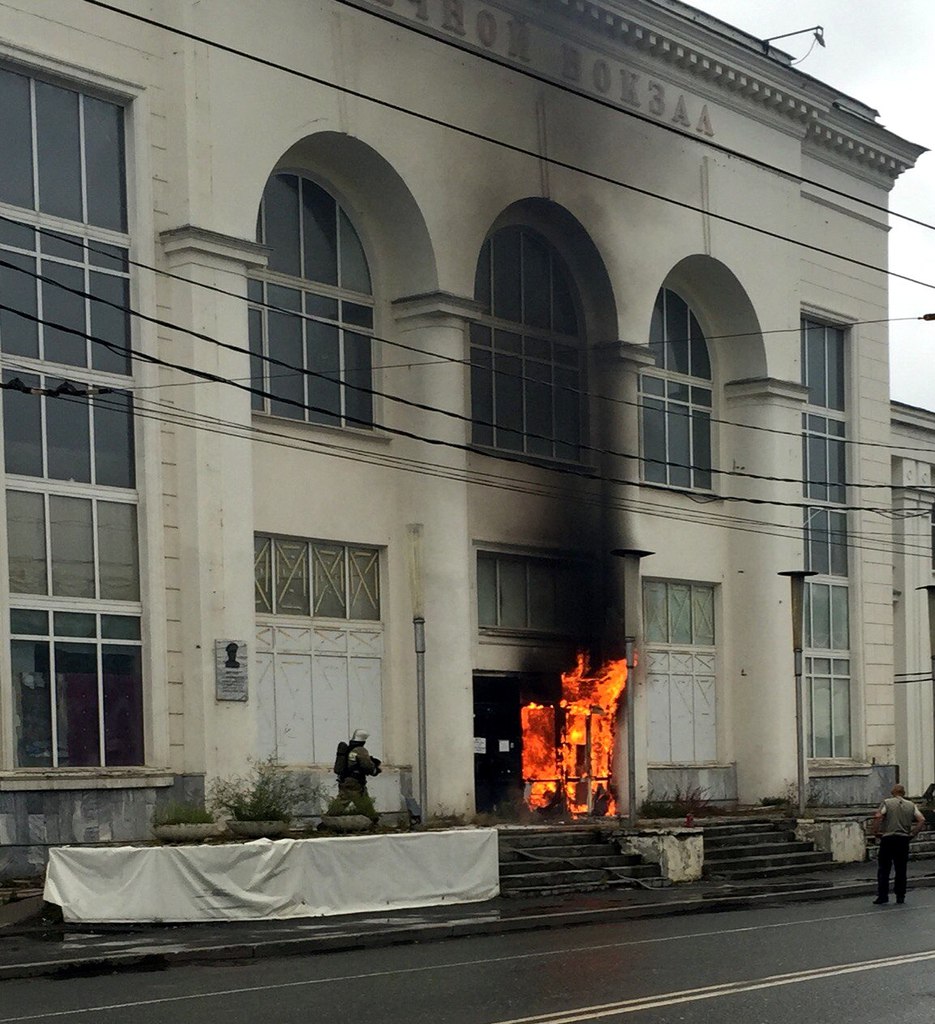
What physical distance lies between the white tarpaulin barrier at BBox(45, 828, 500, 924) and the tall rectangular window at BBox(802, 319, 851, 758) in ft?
68.6

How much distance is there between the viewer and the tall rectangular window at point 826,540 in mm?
43438

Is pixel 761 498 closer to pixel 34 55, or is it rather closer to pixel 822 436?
Result: pixel 822 436

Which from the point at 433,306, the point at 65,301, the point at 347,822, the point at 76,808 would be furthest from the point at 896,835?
the point at 65,301

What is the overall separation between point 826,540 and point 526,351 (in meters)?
11.1

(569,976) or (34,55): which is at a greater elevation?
(34,55)

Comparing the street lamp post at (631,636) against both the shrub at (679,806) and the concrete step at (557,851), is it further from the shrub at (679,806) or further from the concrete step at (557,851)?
the shrub at (679,806)

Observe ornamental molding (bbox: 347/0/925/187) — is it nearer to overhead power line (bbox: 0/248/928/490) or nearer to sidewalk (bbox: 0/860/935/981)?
overhead power line (bbox: 0/248/928/490)

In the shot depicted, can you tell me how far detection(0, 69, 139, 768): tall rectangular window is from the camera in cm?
2667

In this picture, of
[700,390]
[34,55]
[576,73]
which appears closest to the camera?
[34,55]

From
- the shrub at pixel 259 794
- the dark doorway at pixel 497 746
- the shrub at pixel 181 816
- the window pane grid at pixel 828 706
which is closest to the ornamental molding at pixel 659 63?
the dark doorway at pixel 497 746

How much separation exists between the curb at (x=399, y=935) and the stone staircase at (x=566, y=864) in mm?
1911

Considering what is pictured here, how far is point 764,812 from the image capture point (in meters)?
38.2

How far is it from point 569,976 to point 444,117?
1985 centimetres

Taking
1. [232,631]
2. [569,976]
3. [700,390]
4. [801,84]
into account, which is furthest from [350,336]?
[569,976]
